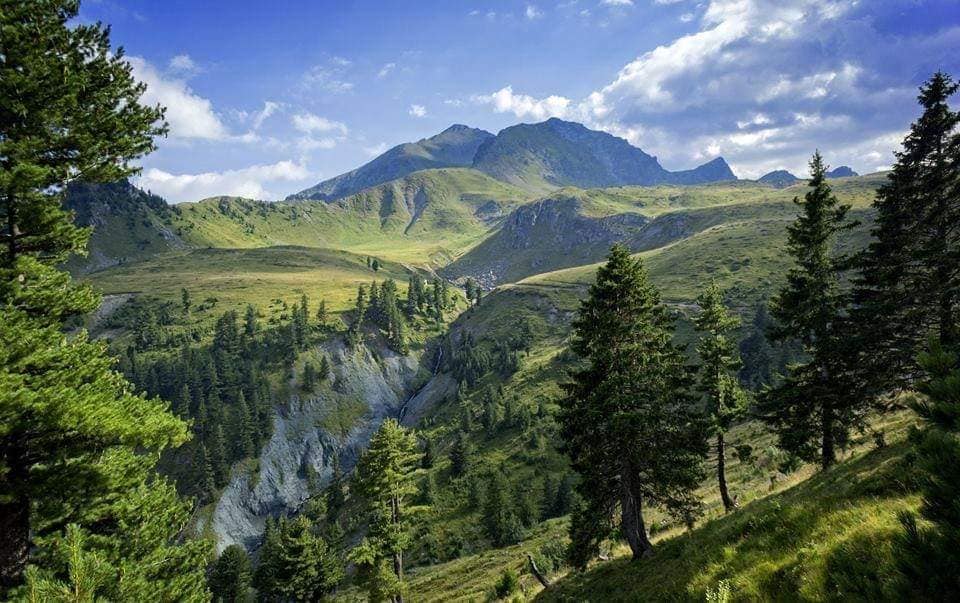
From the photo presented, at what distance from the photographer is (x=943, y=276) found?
62.4 ft

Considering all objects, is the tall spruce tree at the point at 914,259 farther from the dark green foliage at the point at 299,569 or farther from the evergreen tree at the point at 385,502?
the dark green foliage at the point at 299,569

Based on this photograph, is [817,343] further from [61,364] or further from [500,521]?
[500,521]

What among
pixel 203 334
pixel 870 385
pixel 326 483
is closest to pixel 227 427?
pixel 326 483

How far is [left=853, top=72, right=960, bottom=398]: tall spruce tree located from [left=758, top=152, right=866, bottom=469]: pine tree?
3.59 feet

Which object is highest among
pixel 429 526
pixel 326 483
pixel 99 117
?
pixel 99 117

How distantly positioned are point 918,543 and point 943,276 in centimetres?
2125

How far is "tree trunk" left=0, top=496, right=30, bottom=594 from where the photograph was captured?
941 centimetres

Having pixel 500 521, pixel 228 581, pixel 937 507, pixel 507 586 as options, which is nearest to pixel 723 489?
pixel 507 586

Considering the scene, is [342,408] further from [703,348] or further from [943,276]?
[943,276]

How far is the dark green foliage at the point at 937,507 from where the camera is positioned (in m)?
4.19

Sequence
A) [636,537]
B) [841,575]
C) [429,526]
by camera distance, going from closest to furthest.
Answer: [841,575], [636,537], [429,526]

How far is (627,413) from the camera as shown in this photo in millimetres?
19672

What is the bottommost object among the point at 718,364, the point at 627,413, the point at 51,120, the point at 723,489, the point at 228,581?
the point at 228,581

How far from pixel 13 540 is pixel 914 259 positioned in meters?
31.3
